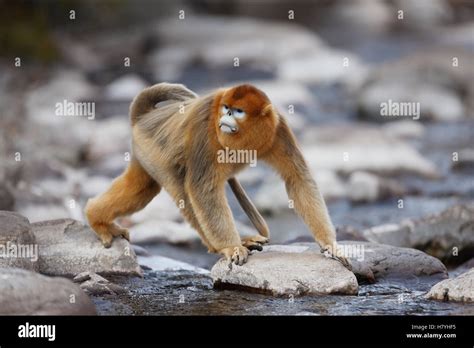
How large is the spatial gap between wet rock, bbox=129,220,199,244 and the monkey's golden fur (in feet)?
7.51

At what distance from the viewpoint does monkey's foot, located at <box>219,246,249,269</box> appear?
6.75 meters

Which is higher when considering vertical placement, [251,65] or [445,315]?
[251,65]

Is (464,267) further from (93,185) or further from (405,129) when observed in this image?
(405,129)

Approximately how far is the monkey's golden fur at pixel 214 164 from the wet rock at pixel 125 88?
10.3m

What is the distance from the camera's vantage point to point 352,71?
61.5ft

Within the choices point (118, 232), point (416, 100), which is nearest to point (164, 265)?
point (118, 232)

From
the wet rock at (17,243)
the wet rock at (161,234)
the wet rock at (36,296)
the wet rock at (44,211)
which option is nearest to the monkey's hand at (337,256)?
the wet rock at (36,296)

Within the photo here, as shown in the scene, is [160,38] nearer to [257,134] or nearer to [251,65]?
[251,65]

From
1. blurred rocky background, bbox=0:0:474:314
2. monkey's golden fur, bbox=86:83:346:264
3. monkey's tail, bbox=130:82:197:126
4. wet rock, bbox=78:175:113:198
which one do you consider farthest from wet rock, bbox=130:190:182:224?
monkey's golden fur, bbox=86:83:346:264

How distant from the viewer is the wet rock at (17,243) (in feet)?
22.6

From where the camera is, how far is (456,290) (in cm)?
649

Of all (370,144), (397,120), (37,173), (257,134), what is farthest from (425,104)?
(257,134)

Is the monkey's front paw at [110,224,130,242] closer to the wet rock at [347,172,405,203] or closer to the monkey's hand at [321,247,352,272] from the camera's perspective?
the monkey's hand at [321,247,352,272]
